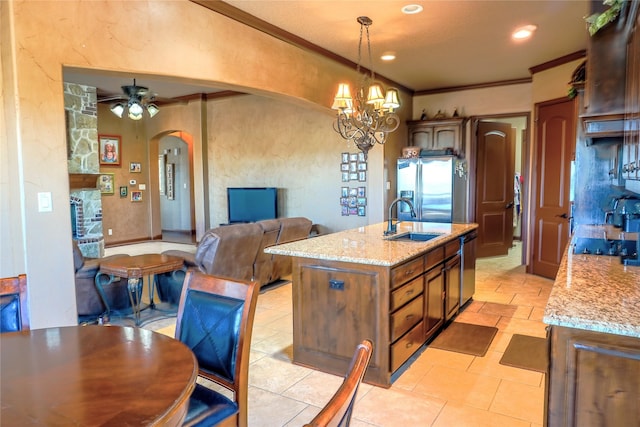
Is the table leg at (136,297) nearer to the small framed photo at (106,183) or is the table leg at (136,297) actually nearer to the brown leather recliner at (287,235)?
the brown leather recliner at (287,235)

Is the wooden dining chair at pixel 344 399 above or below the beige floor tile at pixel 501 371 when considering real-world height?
above

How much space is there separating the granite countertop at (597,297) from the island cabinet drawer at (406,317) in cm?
103

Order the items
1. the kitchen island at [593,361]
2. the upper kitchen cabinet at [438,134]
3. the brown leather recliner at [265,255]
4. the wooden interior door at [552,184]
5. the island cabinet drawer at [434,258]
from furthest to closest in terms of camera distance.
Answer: the upper kitchen cabinet at [438,134] < the wooden interior door at [552,184] < the brown leather recliner at [265,255] < the island cabinet drawer at [434,258] < the kitchen island at [593,361]

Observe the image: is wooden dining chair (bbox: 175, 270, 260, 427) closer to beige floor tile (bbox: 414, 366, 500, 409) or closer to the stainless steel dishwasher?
beige floor tile (bbox: 414, 366, 500, 409)

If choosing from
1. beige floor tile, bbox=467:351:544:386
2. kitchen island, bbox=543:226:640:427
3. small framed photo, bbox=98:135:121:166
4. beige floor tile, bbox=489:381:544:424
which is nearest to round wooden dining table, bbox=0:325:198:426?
kitchen island, bbox=543:226:640:427

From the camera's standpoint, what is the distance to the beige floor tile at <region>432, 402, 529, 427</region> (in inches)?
93.2

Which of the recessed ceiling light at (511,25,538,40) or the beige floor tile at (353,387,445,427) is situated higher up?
the recessed ceiling light at (511,25,538,40)

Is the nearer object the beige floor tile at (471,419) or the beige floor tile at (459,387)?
the beige floor tile at (471,419)

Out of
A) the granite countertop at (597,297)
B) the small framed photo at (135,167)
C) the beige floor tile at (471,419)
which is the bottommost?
the beige floor tile at (471,419)

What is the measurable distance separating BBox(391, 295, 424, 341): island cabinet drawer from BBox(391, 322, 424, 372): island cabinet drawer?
50mm

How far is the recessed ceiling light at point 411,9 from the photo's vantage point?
12.3 ft

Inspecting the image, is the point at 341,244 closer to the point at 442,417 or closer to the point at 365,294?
the point at 365,294

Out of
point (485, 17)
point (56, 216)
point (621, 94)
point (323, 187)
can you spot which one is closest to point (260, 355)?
point (56, 216)

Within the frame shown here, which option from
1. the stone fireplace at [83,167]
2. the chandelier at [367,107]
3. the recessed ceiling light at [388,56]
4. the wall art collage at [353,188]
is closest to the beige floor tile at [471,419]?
the chandelier at [367,107]
